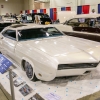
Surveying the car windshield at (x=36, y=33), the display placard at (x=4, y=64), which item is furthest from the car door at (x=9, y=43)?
the display placard at (x=4, y=64)

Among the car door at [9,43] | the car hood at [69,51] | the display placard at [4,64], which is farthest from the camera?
the car door at [9,43]

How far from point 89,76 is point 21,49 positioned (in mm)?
1705

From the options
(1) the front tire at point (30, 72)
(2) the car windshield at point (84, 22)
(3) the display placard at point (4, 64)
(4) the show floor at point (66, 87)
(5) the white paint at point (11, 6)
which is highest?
(5) the white paint at point (11, 6)

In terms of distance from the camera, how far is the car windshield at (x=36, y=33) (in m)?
4.08

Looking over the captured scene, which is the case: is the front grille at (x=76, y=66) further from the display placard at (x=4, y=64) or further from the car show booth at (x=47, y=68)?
the display placard at (x=4, y=64)

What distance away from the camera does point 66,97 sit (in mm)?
2783

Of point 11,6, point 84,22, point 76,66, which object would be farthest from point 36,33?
point 11,6

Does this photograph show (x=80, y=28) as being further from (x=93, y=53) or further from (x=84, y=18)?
(x=93, y=53)

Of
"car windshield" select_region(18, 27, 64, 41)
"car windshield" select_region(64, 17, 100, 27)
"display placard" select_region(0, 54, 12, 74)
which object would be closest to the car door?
"car windshield" select_region(18, 27, 64, 41)

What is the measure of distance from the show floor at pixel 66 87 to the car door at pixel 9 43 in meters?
0.67

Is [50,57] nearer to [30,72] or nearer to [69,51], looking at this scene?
[69,51]

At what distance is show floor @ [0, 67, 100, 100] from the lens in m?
2.88

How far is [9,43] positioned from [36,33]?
78cm

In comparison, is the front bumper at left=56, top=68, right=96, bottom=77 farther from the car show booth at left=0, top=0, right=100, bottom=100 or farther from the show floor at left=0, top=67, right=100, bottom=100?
the show floor at left=0, top=67, right=100, bottom=100
